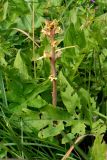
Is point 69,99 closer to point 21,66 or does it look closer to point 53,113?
point 53,113

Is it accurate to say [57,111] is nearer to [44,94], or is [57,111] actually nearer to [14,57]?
[44,94]

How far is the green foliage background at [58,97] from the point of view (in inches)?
65.6

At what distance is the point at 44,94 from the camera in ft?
5.95

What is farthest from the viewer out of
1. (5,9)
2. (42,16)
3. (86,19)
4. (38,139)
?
(42,16)

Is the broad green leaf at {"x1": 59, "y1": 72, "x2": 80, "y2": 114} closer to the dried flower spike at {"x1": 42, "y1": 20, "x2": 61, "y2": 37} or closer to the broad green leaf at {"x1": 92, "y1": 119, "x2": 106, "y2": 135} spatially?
the broad green leaf at {"x1": 92, "y1": 119, "x2": 106, "y2": 135}

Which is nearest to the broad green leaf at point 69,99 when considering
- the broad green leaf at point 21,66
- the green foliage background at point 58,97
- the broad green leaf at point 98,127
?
A: the green foliage background at point 58,97

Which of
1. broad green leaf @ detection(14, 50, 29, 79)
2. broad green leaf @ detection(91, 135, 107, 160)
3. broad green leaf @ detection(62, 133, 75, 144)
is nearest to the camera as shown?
Answer: broad green leaf @ detection(91, 135, 107, 160)

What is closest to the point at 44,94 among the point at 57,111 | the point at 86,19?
the point at 57,111

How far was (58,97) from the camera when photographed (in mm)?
1816

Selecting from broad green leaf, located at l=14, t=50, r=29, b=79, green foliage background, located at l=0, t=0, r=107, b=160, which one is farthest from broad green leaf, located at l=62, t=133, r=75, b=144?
broad green leaf, located at l=14, t=50, r=29, b=79

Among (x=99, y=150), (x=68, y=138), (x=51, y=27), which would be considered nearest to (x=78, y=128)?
(x=68, y=138)

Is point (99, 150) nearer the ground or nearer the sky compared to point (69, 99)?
nearer the ground

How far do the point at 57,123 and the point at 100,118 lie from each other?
17 centimetres

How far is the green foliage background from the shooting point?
167 cm
